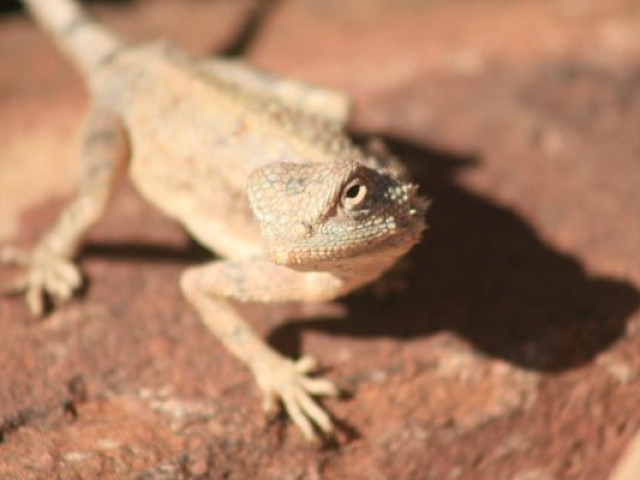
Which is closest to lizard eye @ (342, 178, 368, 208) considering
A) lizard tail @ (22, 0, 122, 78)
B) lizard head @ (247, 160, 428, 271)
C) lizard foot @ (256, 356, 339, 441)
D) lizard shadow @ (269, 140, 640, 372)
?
lizard head @ (247, 160, 428, 271)

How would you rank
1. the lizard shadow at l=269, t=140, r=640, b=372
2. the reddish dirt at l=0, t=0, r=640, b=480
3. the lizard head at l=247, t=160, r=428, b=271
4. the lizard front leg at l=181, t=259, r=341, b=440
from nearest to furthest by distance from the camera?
the lizard head at l=247, t=160, r=428, b=271
the reddish dirt at l=0, t=0, r=640, b=480
the lizard front leg at l=181, t=259, r=341, b=440
the lizard shadow at l=269, t=140, r=640, b=372

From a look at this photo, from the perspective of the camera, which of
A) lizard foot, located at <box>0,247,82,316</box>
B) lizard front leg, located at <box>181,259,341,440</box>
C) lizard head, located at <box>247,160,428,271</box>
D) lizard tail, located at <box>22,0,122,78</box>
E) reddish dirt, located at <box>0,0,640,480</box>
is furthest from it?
lizard tail, located at <box>22,0,122,78</box>

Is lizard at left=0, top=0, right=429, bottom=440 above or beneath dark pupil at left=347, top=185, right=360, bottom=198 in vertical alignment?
beneath

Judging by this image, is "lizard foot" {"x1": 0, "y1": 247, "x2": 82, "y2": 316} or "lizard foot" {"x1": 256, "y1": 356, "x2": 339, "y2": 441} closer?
"lizard foot" {"x1": 256, "y1": 356, "x2": 339, "y2": 441}

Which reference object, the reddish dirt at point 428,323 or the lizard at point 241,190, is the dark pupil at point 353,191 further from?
the reddish dirt at point 428,323

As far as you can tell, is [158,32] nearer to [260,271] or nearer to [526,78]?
[526,78]

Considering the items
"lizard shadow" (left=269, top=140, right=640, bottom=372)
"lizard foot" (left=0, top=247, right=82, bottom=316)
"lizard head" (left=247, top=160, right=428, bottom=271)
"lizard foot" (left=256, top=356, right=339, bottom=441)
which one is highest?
"lizard head" (left=247, top=160, right=428, bottom=271)

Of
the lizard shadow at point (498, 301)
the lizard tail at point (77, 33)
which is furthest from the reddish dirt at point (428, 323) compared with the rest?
the lizard tail at point (77, 33)

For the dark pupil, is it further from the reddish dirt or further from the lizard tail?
the lizard tail
